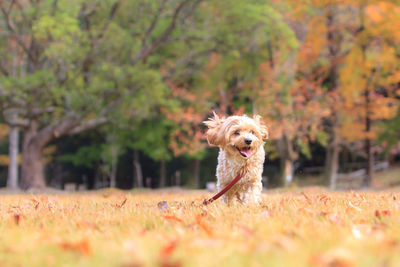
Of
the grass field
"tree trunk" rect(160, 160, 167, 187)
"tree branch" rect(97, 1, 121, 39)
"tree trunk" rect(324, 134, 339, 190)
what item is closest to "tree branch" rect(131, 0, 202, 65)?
"tree branch" rect(97, 1, 121, 39)

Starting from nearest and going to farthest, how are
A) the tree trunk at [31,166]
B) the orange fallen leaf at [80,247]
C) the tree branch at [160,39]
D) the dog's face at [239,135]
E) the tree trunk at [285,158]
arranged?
1. the orange fallen leaf at [80,247]
2. the dog's face at [239,135]
3. the tree branch at [160,39]
4. the tree trunk at [31,166]
5. the tree trunk at [285,158]

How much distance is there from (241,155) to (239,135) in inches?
9.7

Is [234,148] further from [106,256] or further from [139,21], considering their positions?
[139,21]

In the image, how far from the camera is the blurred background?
18016mm

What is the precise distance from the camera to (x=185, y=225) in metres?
3.61

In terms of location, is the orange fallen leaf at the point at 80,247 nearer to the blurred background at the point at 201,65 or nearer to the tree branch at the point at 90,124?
the blurred background at the point at 201,65

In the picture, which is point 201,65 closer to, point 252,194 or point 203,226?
point 252,194

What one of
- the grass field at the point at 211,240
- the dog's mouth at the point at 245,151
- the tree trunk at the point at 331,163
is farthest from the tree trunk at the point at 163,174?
the grass field at the point at 211,240

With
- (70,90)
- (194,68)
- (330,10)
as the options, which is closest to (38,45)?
(70,90)

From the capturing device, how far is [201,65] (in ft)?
75.0

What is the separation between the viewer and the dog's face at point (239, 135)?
576 cm

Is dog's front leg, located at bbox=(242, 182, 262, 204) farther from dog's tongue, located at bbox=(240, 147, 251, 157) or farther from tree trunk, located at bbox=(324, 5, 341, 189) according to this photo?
tree trunk, located at bbox=(324, 5, 341, 189)

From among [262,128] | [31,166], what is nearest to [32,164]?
[31,166]

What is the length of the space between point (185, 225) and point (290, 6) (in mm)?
18050
